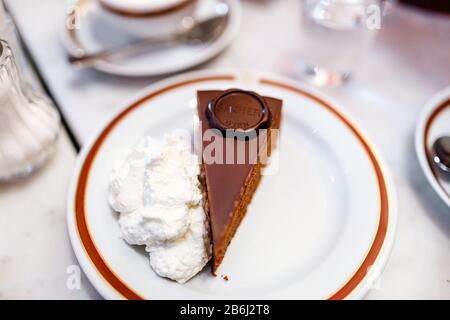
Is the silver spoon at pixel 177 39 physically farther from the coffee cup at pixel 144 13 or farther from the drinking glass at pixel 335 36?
the drinking glass at pixel 335 36

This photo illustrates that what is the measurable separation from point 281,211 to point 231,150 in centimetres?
17

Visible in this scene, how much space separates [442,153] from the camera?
0.93 metres

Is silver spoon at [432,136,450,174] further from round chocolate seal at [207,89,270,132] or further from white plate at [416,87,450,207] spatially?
round chocolate seal at [207,89,270,132]

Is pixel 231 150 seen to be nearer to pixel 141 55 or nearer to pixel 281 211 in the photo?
pixel 281 211

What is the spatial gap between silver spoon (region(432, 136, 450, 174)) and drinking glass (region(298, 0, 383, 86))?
327mm

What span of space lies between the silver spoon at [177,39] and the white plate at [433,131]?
59 cm

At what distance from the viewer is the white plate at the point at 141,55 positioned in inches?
45.2

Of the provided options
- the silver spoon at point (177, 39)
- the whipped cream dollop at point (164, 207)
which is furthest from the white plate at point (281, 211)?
the silver spoon at point (177, 39)

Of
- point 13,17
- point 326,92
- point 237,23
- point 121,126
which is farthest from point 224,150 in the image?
point 13,17

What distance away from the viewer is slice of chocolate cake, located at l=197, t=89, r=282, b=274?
83 cm

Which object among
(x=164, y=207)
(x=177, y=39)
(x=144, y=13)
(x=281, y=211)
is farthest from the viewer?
(x=177, y=39)

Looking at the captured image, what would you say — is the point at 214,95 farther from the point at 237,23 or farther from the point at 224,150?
the point at 237,23

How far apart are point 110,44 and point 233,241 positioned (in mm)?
695

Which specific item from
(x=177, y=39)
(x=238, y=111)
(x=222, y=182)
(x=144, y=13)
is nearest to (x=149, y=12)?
(x=144, y=13)
